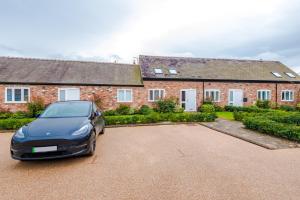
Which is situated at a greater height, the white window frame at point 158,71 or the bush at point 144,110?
the white window frame at point 158,71

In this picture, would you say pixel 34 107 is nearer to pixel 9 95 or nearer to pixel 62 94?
pixel 62 94

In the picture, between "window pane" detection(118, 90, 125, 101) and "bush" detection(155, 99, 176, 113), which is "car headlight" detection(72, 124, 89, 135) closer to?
"bush" detection(155, 99, 176, 113)

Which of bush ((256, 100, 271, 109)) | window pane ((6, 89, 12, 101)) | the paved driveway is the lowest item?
the paved driveway

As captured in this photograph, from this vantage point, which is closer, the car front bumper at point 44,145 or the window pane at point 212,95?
the car front bumper at point 44,145

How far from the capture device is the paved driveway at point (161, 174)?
131 inches

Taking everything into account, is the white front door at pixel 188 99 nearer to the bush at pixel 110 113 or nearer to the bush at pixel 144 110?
the bush at pixel 144 110

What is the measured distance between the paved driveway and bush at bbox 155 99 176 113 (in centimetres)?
980

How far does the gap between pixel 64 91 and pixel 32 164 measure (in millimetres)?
12119

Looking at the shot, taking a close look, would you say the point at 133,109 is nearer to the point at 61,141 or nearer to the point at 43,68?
the point at 43,68

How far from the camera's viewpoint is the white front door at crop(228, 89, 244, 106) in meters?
18.8

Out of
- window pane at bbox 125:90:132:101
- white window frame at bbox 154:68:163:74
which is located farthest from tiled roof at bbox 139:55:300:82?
window pane at bbox 125:90:132:101

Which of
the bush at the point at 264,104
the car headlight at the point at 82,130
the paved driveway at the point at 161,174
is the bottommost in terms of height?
the paved driveway at the point at 161,174

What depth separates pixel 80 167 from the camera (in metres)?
4.54

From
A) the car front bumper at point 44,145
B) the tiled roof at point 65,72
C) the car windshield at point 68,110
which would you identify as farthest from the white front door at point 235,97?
the car front bumper at point 44,145
